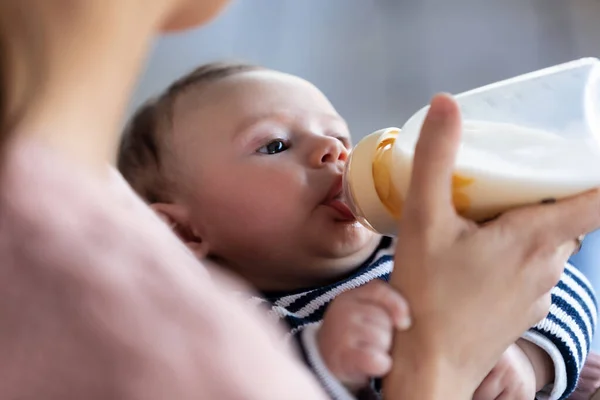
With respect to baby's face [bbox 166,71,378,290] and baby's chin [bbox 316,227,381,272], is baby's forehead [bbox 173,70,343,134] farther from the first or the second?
baby's chin [bbox 316,227,381,272]

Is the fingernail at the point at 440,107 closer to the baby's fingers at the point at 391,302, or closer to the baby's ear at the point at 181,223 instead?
the baby's fingers at the point at 391,302

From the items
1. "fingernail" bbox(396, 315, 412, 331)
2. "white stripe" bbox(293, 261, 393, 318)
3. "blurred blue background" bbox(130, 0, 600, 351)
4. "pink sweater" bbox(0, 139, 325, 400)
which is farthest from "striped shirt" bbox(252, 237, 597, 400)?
"blurred blue background" bbox(130, 0, 600, 351)

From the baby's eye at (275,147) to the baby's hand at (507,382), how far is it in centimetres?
29

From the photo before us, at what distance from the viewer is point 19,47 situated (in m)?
0.27

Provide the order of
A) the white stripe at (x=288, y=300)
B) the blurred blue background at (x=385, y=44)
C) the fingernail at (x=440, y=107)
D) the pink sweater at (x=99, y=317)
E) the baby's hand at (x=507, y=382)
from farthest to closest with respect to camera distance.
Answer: the blurred blue background at (x=385, y=44) → the white stripe at (x=288, y=300) → the baby's hand at (x=507, y=382) → the fingernail at (x=440, y=107) → the pink sweater at (x=99, y=317)

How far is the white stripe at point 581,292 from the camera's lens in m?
0.64

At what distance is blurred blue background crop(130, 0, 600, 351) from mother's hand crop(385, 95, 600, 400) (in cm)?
67

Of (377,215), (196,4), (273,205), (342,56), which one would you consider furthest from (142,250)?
(342,56)

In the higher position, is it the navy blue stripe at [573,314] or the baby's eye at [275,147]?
the baby's eye at [275,147]

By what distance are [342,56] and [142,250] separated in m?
0.96

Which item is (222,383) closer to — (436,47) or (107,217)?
(107,217)

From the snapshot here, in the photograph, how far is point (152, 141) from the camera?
755mm

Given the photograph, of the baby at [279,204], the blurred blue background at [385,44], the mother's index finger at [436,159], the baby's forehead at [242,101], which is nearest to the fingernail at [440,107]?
the mother's index finger at [436,159]

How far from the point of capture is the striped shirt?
0.58m
